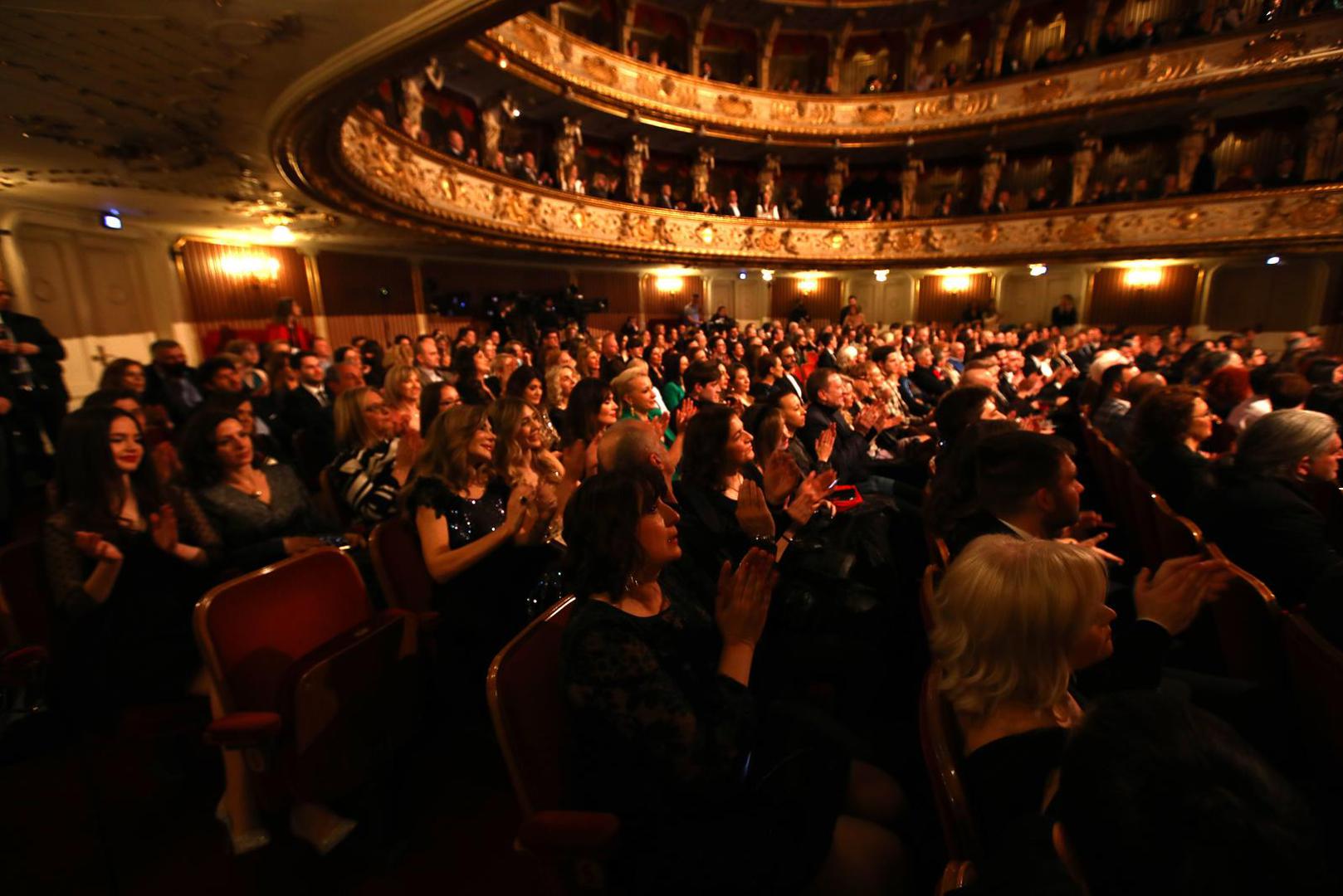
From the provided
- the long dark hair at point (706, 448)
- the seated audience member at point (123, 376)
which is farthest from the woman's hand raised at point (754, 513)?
the seated audience member at point (123, 376)

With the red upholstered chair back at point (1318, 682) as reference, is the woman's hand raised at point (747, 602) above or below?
above

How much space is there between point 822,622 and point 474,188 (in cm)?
891

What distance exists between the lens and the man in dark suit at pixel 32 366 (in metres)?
3.85

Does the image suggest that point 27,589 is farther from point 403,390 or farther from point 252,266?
point 252,266

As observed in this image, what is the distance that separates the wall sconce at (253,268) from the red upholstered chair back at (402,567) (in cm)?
899

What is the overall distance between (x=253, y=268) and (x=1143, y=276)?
19.4 m

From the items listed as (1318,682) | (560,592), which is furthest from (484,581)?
(1318,682)

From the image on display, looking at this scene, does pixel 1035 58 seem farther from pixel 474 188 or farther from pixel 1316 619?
pixel 1316 619

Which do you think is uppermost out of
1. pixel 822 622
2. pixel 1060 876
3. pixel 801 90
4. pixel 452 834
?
pixel 801 90

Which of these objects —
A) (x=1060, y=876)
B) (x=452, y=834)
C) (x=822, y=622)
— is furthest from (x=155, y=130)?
(x=1060, y=876)

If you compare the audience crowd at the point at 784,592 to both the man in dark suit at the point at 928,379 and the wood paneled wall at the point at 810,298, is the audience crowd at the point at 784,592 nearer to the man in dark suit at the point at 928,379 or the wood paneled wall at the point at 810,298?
the man in dark suit at the point at 928,379

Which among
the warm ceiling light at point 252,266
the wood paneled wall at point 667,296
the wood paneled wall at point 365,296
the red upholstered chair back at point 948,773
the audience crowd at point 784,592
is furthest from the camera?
the wood paneled wall at point 667,296

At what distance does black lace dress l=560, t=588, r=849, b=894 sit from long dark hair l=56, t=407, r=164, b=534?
1.80 metres

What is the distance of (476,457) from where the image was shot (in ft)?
7.24
